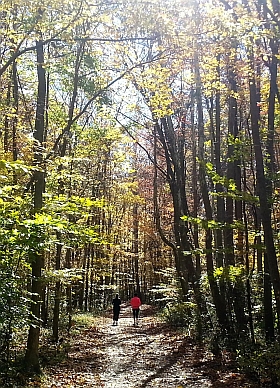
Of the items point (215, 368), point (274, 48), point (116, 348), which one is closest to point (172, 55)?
point (274, 48)

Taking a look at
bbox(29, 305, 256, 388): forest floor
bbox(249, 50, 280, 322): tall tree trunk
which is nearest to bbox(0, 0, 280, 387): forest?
bbox(249, 50, 280, 322): tall tree trunk

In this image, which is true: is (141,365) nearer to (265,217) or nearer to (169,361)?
(169,361)

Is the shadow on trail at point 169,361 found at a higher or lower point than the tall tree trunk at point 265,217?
lower

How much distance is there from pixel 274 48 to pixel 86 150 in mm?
8635

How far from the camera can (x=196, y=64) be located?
44.2ft

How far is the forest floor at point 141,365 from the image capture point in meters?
10.1

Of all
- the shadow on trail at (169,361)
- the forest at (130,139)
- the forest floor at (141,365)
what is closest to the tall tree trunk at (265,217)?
the forest at (130,139)

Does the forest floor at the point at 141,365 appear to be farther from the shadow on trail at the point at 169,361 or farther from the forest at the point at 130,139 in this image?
the forest at the point at 130,139

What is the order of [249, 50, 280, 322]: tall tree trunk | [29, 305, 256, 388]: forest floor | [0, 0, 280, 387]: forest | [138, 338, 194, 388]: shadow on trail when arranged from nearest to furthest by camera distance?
1. [0, 0, 280, 387]: forest
2. [249, 50, 280, 322]: tall tree trunk
3. [29, 305, 256, 388]: forest floor
4. [138, 338, 194, 388]: shadow on trail

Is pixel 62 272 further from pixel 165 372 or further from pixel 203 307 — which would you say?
pixel 203 307

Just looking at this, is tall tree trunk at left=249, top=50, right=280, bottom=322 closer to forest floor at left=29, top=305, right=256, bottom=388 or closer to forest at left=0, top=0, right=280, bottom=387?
forest at left=0, top=0, right=280, bottom=387

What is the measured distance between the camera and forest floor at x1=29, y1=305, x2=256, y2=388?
1008 centimetres

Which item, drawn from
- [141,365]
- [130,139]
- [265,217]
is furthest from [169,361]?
[130,139]

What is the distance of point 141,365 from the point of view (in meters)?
12.5
